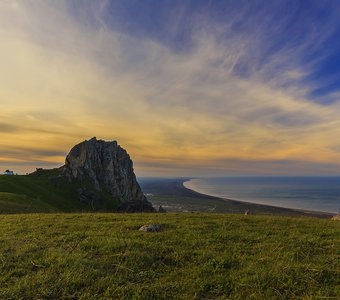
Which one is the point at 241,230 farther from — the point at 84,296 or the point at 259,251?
the point at 84,296

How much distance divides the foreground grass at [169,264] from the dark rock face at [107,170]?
214ft

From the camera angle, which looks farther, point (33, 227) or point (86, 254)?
point (33, 227)

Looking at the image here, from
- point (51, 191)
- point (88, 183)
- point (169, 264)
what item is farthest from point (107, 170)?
point (169, 264)

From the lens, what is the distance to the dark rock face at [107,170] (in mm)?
84250

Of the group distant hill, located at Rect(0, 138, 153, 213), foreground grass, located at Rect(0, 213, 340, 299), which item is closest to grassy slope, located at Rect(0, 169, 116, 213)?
distant hill, located at Rect(0, 138, 153, 213)

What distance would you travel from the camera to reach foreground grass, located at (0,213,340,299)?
7.90 metres

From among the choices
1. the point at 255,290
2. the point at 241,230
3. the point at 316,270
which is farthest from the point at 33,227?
the point at 316,270

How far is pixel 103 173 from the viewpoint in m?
94.5

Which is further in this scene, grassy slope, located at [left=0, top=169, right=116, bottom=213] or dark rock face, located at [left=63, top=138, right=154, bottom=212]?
dark rock face, located at [left=63, top=138, right=154, bottom=212]

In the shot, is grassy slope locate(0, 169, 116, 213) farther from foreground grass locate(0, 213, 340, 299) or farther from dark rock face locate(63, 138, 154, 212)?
foreground grass locate(0, 213, 340, 299)

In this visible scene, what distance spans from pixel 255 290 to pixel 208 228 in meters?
7.90

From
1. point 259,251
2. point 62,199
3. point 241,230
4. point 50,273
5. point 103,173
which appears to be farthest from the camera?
point 103,173

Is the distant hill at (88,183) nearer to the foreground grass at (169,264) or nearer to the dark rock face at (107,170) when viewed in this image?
the dark rock face at (107,170)

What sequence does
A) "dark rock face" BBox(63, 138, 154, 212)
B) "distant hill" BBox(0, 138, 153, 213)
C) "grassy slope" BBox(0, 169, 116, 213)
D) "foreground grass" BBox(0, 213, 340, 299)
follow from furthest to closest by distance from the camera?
"dark rock face" BBox(63, 138, 154, 212) < "distant hill" BBox(0, 138, 153, 213) < "grassy slope" BBox(0, 169, 116, 213) < "foreground grass" BBox(0, 213, 340, 299)
